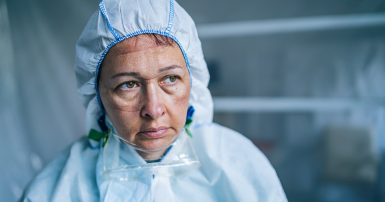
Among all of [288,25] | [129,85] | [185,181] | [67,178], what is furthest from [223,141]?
[288,25]

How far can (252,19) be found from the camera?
1.23 metres

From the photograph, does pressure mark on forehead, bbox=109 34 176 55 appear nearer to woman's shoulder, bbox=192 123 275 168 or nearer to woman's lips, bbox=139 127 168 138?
woman's lips, bbox=139 127 168 138

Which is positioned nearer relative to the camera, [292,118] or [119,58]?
[119,58]

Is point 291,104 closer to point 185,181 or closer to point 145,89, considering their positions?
point 185,181

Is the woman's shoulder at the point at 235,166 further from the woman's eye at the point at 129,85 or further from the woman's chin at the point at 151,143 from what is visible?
the woman's eye at the point at 129,85

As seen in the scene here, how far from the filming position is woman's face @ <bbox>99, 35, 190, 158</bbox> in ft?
1.89

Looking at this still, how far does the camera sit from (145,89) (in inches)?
23.3

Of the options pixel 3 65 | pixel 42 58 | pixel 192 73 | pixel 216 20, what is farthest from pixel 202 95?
pixel 3 65

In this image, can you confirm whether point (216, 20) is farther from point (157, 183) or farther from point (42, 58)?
point (42, 58)

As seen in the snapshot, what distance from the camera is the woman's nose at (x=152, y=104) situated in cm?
57

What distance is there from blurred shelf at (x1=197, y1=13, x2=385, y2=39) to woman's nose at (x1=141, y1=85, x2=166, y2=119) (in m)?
0.80

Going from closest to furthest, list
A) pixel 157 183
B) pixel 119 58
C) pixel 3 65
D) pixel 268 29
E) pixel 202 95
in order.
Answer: pixel 119 58 → pixel 157 183 → pixel 202 95 → pixel 268 29 → pixel 3 65

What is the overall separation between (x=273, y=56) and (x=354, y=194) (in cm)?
95

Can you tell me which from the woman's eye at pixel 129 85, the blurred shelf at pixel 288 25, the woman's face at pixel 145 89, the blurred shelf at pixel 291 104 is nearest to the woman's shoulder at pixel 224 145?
the woman's face at pixel 145 89
